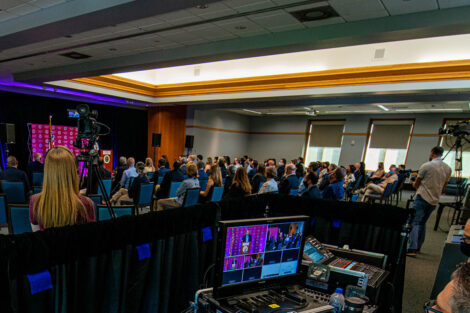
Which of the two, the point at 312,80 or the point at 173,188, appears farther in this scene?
the point at 312,80

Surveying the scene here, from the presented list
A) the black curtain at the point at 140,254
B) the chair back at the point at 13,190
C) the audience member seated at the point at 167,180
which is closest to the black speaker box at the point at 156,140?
the audience member seated at the point at 167,180

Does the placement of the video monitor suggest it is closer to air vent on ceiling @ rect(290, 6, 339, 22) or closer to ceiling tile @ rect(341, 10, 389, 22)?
air vent on ceiling @ rect(290, 6, 339, 22)

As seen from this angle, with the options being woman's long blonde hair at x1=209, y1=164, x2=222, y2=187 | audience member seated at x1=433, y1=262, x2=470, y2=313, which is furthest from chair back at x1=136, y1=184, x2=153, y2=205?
audience member seated at x1=433, y1=262, x2=470, y2=313

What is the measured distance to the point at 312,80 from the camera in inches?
259

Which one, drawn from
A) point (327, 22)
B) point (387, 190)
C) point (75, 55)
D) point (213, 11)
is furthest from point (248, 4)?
point (387, 190)

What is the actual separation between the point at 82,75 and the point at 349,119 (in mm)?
11105

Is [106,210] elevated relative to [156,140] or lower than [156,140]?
lower

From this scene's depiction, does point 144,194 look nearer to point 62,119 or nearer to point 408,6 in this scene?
point 408,6

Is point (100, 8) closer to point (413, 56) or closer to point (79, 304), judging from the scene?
point (79, 304)

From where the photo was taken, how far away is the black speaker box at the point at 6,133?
8.05 metres

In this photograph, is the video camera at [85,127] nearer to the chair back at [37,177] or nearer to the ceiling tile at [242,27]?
the ceiling tile at [242,27]

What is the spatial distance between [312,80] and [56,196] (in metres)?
6.24

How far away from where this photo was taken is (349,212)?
2355 mm

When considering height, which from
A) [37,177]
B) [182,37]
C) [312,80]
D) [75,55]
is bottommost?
[37,177]
